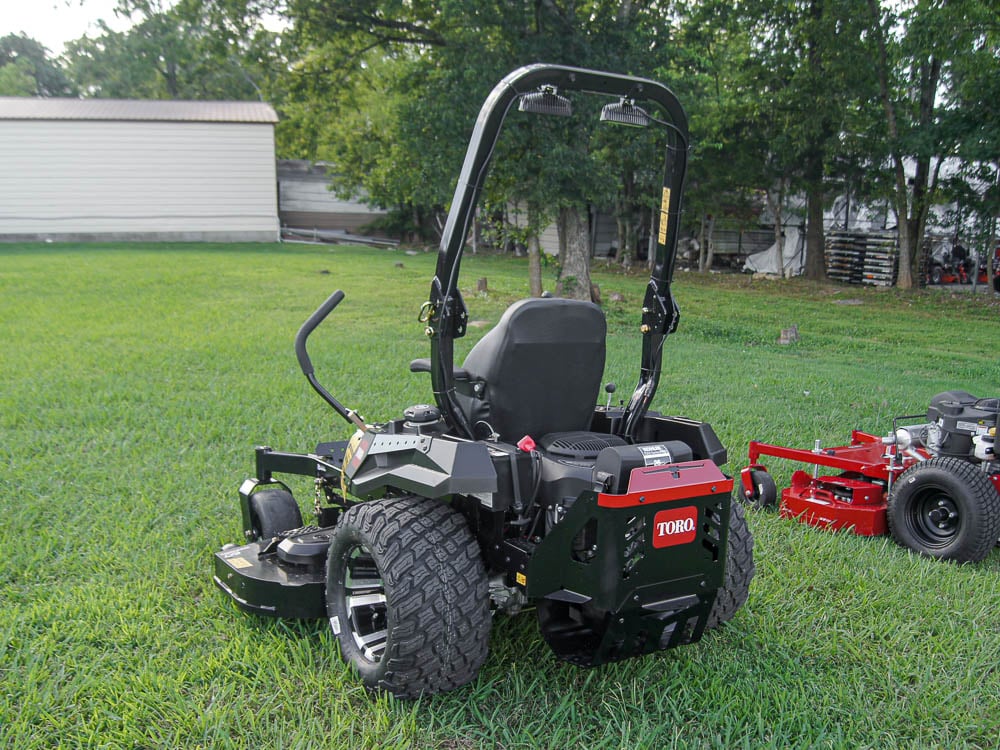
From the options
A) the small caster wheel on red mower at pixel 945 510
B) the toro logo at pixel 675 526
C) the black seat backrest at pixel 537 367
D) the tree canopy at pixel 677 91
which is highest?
the tree canopy at pixel 677 91

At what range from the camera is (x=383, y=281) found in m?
19.6

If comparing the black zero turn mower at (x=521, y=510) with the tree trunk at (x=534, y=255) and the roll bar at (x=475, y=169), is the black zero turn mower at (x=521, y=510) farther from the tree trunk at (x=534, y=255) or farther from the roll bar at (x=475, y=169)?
the tree trunk at (x=534, y=255)

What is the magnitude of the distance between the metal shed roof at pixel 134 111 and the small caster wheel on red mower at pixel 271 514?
29.1m

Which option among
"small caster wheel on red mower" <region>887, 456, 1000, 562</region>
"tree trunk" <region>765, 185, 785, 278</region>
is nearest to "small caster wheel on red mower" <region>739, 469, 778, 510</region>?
"small caster wheel on red mower" <region>887, 456, 1000, 562</region>

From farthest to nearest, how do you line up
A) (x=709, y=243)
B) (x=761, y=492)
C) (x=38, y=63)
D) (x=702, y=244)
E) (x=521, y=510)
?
(x=38, y=63), (x=702, y=244), (x=709, y=243), (x=761, y=492), (x=521, y=510)

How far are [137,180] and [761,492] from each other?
29812mm

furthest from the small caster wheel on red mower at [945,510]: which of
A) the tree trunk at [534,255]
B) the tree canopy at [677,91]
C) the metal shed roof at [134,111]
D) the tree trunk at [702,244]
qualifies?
the metal shed roof at [134,111]

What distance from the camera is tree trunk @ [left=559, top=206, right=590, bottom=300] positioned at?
48.4 ft

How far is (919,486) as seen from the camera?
4.87 metres

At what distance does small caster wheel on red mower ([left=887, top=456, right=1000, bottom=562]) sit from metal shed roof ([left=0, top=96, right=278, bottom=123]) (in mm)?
29529

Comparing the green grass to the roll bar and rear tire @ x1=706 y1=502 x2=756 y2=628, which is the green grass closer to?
rear tire @ x1=706 y1=502 x2=756 y2=628

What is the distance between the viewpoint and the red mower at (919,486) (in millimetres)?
4656

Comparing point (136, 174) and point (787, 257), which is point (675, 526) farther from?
point (136, 174)

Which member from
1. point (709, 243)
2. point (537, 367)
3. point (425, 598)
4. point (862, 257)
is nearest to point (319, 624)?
point (425, 598)
